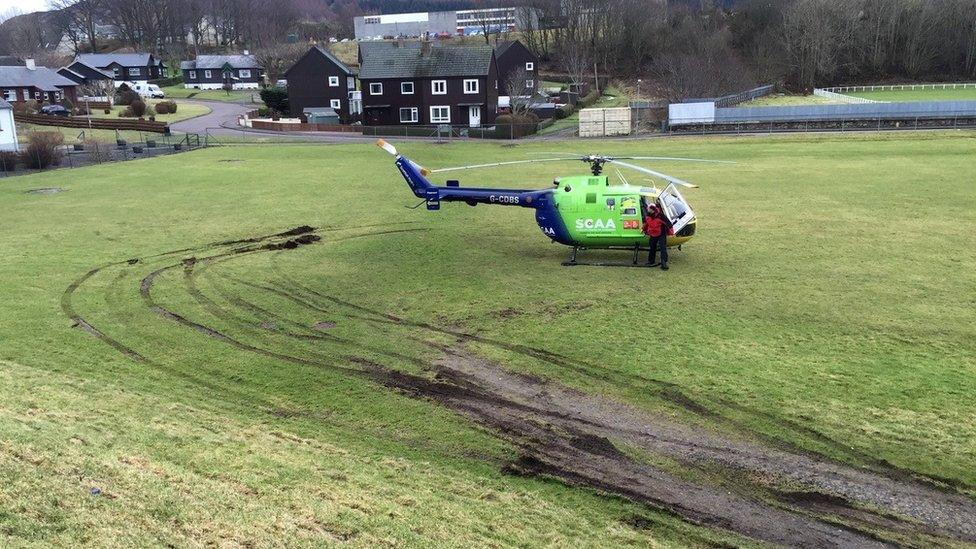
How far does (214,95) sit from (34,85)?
3420cm

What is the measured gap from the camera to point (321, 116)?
80812mm

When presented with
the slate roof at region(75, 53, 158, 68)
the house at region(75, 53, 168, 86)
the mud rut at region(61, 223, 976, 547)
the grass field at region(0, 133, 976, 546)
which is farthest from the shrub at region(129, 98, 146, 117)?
the mud rut at region(61, 223, 976, 547)

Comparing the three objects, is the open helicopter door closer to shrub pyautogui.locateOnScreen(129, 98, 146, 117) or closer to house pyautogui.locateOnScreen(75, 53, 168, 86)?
shrub pyautogui.locateOnScreen(129, 98, 146, 117)

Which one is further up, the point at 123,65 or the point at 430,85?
the point at 123,65

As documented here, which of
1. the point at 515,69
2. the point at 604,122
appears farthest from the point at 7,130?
the point at 515,69

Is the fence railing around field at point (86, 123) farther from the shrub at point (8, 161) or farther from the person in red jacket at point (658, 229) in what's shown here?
the person in red jacket at point (658, 229)

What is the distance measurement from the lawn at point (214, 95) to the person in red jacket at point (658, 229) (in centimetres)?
9685

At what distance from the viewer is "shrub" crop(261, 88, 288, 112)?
8688 cm

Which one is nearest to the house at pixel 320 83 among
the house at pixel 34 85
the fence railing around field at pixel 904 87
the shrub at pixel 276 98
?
the shrub at pixel 276 98

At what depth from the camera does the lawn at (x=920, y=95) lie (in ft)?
266

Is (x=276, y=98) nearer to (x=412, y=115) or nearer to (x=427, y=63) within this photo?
(x=412, y=115)

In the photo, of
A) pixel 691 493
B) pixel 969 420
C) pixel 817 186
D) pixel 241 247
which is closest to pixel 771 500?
pixel 691 493

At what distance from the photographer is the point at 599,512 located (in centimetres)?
968

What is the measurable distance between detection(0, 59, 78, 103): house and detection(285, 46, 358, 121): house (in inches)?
1162
